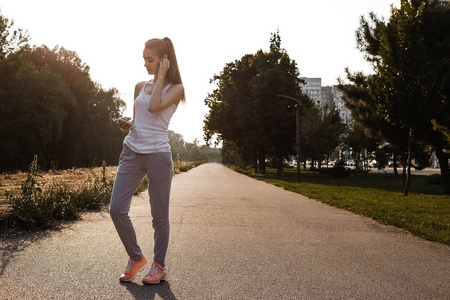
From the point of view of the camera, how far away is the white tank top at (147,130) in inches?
146

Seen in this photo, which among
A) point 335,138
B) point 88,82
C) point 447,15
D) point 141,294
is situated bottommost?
point 141,294

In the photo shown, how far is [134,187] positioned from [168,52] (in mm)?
1203

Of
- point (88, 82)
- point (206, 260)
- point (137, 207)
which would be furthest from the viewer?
point (88, 82)

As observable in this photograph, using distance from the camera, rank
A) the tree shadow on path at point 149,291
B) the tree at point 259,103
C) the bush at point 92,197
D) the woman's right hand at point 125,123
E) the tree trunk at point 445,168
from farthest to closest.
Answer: the tree at point 259,103
the tree trunk at point 445,168
the bush at point 92,197
the woman's right hand at point 125,123
the tree shadow on path at point 149,291

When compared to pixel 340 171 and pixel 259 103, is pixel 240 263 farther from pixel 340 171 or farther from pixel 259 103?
pixel 340 171

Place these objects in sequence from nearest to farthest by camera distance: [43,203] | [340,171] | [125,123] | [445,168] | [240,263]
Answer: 1. [125,123]
2. [240,263]
3. [43,203]
4. [445,168]
5. [340,171]

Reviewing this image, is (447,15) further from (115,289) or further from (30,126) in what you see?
(30,126)

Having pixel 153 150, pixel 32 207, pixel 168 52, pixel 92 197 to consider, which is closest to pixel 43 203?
pixel 32 207

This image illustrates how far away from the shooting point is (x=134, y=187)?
3.80 meters

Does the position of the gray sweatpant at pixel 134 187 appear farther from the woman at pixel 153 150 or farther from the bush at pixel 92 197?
the bush at pixel 92 197

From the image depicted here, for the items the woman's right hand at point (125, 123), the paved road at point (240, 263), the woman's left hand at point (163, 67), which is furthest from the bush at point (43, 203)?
the woman's left hand at point (163, 67)

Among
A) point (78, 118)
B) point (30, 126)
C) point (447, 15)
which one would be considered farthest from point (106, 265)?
point (78, 118)

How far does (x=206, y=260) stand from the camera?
16.1ft

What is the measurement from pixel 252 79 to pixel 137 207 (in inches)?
1139
